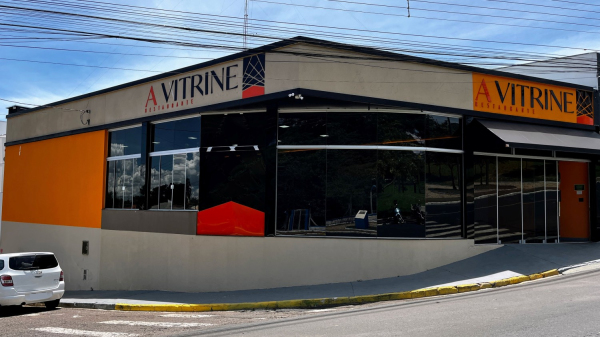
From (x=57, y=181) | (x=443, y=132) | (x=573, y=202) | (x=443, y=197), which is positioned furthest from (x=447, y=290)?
(x=57, y=181)

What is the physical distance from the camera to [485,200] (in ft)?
51.6

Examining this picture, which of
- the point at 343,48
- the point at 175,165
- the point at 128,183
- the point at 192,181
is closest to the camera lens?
the point at 343,48

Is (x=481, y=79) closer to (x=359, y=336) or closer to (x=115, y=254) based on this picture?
(x=359, y=336)

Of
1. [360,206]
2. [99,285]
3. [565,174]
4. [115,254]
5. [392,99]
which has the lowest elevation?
[99,285]

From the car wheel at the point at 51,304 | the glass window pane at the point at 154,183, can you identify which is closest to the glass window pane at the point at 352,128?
the glass window pane at the point at 154,183

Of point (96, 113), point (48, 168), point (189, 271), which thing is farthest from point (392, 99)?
point (48, 168)

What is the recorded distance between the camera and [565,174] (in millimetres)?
17953

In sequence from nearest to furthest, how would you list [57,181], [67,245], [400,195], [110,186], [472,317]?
[472,317] < [400,195] < [110,186] < [67,245] < [57,181]

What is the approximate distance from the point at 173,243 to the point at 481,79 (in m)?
11.0

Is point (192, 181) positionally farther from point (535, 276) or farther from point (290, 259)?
point (535, 276)

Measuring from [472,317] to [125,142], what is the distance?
14.7 m

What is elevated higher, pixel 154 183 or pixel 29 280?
pixel 154 183

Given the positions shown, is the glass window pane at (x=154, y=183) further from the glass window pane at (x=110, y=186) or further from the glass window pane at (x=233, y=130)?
the glass window pane at (x=233, y=130)

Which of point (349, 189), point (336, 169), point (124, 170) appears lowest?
point (349, 189)
